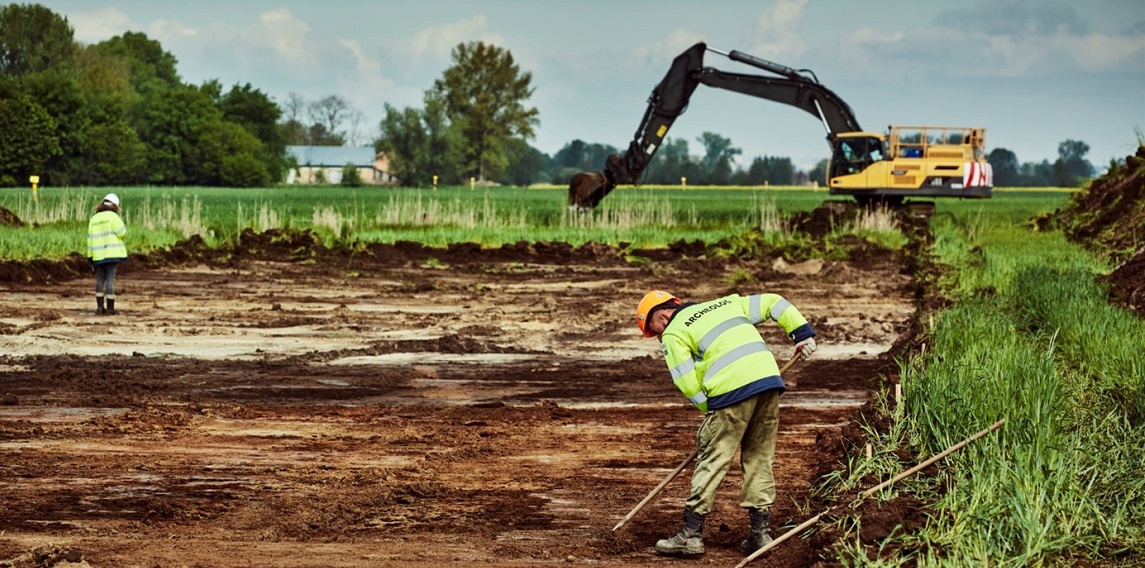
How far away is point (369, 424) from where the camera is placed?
450 inches

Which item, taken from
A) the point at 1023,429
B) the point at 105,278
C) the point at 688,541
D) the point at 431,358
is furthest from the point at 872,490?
the point at 105,278

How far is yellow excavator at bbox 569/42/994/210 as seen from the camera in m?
35.7

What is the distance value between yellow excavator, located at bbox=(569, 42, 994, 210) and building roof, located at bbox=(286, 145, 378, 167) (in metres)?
105

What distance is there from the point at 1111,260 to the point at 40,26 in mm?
100022

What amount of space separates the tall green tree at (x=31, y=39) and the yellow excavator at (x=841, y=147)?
267 feet

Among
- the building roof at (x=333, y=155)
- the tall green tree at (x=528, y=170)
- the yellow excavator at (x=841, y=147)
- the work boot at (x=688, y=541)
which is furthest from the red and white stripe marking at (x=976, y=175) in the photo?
the building roof at (x=333, y=155)

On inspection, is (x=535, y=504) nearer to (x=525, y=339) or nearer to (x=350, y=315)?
(x=525, y=339)

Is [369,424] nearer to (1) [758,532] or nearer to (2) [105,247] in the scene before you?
(1) [758,532]

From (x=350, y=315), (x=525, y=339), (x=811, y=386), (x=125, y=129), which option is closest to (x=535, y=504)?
(x=811, y=386)

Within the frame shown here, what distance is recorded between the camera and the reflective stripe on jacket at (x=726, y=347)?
745 cm

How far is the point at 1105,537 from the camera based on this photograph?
669cm

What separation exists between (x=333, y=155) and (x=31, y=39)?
38430mm

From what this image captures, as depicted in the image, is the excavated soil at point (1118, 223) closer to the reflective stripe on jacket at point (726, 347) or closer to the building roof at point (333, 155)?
the reflective stripe on jacket at point (726, 347)

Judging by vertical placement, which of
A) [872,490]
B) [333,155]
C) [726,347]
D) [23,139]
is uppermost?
[333,155]
